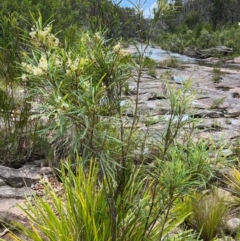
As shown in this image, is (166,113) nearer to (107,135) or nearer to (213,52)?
(107,135)

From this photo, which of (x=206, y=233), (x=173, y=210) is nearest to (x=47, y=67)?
(x=173, y=210)

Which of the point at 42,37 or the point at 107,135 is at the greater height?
the point at 42,37

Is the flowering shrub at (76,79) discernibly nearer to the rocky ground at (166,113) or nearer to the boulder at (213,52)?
the rocky ground at (166,113)

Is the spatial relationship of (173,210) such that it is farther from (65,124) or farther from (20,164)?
(20,164)

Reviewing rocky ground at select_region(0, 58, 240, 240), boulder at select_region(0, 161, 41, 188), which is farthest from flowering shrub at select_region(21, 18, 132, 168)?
boulder at select_region(0, 161, 41, 188)

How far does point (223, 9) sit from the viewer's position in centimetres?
4419

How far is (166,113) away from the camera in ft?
6.92

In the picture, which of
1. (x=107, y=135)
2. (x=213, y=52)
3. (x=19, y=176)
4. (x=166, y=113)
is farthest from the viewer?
(x=213, y=52)

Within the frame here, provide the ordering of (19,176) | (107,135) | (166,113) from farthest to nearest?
(19,176) < (166,113) < (107,135)

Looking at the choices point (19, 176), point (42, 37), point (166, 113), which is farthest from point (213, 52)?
point (42, 37)

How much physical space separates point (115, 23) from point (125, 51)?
7.3 inches

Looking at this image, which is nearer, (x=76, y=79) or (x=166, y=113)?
(x=76, y=79)

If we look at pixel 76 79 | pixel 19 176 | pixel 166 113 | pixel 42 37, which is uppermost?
pixel 42 37

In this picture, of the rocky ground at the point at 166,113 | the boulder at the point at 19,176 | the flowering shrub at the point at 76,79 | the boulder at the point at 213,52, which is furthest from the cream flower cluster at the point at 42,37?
the boulder at the point at 213,52
